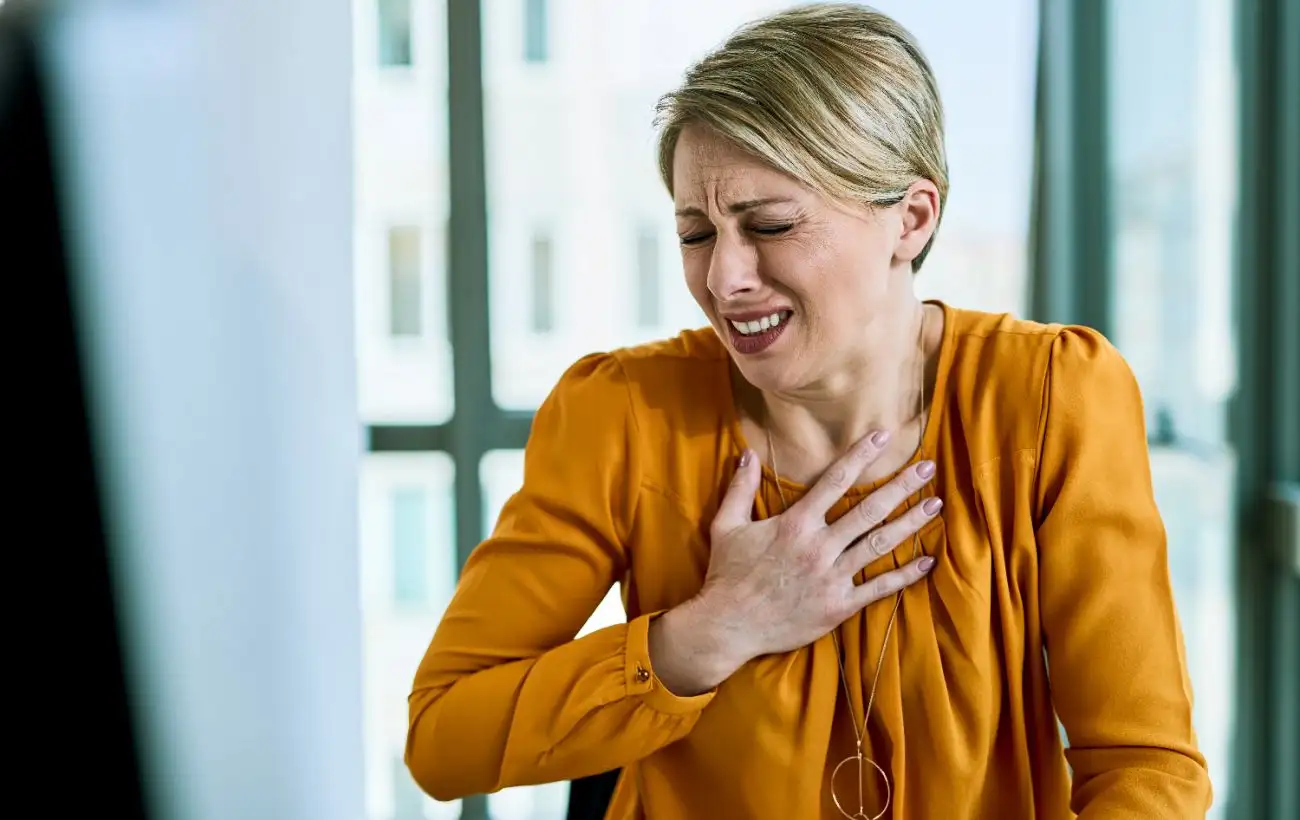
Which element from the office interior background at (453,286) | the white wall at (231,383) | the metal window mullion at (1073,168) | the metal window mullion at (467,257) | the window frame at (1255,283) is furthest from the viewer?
the metal window mullion at (467,257)

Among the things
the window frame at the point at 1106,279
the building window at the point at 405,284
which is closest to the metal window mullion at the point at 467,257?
the window frame at the point at 1106,279

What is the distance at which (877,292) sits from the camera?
3.99 feet

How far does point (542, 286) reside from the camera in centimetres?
275

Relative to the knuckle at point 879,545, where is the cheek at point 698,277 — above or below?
above

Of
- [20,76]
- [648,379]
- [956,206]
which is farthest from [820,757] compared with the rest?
[956,206]

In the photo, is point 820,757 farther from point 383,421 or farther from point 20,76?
point 383,421

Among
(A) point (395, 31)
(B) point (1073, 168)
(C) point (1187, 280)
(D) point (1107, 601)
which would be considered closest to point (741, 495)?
(D) point (1107, 601)

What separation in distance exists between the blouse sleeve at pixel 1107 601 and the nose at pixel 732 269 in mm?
352

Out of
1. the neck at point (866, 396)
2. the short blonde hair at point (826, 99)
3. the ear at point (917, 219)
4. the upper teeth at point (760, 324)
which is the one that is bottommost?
the neck at point (866, 396)

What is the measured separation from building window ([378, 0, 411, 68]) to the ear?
1.81 m

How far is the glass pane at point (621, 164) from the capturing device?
8.28 feet

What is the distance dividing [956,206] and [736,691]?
1.63 meters

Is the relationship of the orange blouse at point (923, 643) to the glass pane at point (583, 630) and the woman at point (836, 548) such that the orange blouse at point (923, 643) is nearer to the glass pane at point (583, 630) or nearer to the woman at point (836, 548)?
the woman at point (836, 548)

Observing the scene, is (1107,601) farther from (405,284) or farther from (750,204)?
(405,284)
